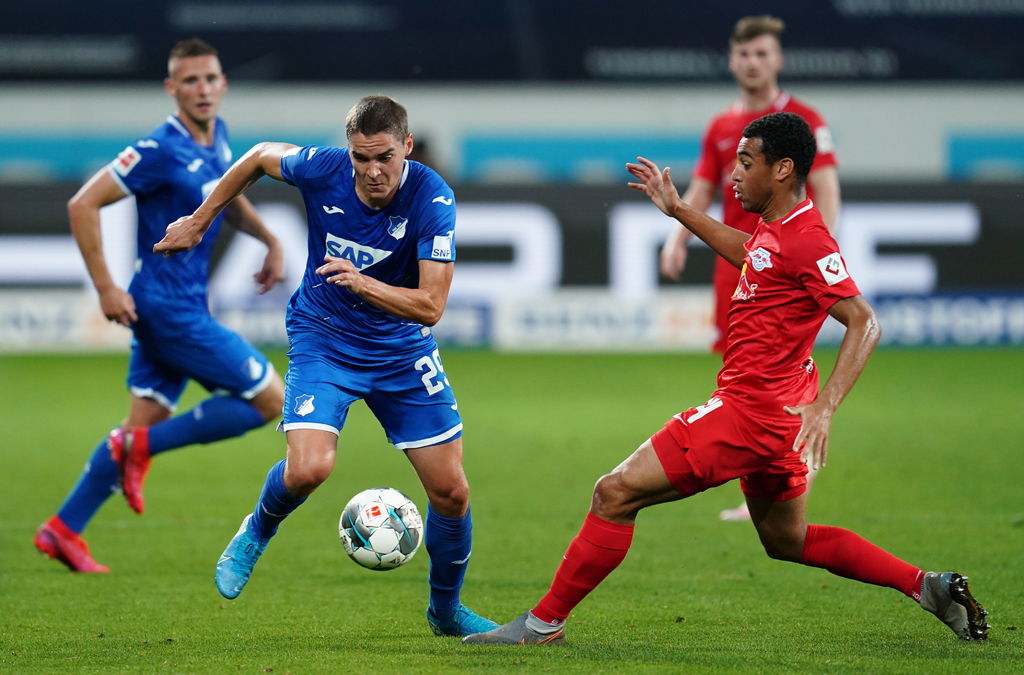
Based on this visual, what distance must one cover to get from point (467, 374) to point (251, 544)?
343 inches

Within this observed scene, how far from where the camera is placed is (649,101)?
71.9 feet

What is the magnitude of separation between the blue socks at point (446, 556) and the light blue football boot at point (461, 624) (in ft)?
0.09

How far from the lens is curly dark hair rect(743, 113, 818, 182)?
4973 mm

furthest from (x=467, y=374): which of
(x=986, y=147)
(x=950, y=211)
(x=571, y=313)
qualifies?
(x=986, y=147)

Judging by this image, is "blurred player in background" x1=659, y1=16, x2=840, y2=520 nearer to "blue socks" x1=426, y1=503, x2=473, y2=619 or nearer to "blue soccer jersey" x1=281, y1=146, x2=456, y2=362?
"blue soccer jersey" x1=281, y1=146, x2=456, y2=362

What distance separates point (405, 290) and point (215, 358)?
2187mm

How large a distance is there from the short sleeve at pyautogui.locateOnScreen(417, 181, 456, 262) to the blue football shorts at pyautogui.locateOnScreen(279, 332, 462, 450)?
17.6 inches

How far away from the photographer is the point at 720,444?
4.88m

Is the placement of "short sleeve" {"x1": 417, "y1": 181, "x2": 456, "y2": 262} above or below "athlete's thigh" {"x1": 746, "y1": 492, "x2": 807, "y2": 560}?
above

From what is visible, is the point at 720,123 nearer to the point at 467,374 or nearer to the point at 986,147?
the point at 467,374

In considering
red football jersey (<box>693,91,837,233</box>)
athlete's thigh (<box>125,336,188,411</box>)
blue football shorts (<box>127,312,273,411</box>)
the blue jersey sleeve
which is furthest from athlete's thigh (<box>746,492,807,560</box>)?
athlete's thigh (<box>125,336,188,411</box>)

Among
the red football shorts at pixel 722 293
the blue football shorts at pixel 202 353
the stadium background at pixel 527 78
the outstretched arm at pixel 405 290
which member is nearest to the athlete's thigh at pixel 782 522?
the outstretched arm at pixel 405 290

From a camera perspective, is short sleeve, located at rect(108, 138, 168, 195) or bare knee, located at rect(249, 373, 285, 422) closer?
short sleeve, located at rect(108, 138, 168, 195)

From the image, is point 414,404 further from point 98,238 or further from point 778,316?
point 98,238
